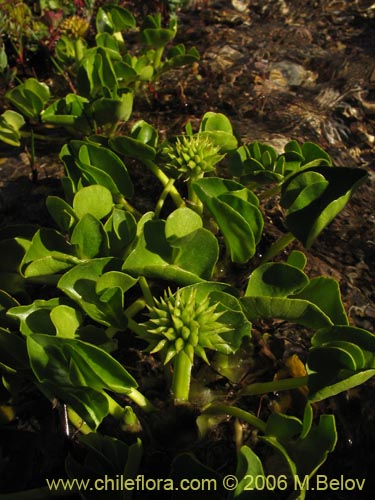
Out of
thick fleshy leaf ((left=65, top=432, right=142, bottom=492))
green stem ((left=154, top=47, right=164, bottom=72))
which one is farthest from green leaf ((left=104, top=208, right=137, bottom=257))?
green stem ((left=154, top=47, right=164, bottom=72))

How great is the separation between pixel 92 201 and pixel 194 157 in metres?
0.45

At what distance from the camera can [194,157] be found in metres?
2.17

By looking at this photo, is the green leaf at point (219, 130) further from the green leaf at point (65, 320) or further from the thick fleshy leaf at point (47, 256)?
the green leaf at point (65, 320)

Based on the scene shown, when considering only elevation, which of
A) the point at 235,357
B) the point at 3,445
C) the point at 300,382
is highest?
the point at 300,382

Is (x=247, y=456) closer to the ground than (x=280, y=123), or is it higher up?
closer to the ground

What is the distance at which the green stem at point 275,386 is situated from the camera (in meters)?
1.66

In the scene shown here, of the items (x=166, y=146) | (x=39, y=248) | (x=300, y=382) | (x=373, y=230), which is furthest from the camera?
(x=373, y=230)

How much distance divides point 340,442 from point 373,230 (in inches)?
40.8

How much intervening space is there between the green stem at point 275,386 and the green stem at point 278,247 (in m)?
0.54

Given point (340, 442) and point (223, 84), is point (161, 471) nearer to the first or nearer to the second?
point (340, 442)

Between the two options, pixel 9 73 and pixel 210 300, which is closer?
pixel 210 300

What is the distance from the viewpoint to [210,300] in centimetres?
169

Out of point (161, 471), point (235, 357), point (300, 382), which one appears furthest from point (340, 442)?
point (161, 471)

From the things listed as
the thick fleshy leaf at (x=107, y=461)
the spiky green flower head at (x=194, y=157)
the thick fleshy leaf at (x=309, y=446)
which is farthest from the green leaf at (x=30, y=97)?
the thick fleshy leaf at (x=309, y=446)
